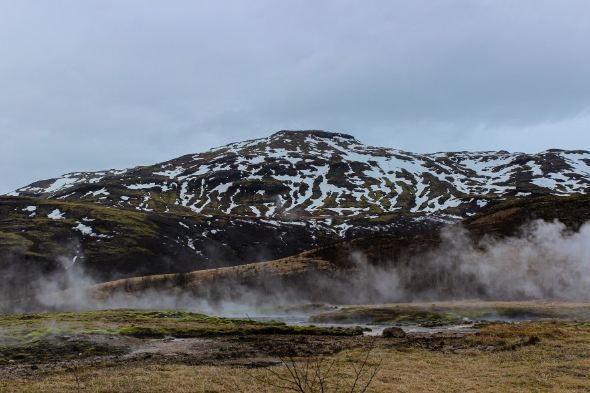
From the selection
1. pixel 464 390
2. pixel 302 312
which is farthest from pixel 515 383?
pixel 302 312

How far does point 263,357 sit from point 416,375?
39.5 ft

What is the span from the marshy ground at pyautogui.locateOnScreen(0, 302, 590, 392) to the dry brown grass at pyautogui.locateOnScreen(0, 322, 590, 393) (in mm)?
52

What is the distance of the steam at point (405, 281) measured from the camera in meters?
87.8

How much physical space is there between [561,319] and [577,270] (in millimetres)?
26593

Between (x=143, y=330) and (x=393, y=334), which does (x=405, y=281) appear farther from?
(x=143, y=330)

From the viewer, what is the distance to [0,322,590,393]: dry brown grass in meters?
25.6

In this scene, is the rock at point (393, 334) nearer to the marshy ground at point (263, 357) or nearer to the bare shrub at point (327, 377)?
the marshy ground at point (263, 357)

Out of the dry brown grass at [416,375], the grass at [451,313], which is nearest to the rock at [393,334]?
the dry brown grass at [416,375]

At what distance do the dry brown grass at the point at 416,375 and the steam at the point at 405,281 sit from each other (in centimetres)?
5350

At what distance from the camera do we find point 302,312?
275ft

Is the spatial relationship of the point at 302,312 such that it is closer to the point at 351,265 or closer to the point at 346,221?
the point at 351,265

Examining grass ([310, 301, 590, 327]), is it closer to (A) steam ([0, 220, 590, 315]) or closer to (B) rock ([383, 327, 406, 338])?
(A) steam ([0, 220, 590, 315])

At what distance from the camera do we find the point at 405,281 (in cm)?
9706

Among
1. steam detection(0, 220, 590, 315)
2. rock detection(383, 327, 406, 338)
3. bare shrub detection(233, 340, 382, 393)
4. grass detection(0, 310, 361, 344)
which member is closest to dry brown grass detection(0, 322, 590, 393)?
bare shrub detection(233, 340, 382, 393)
